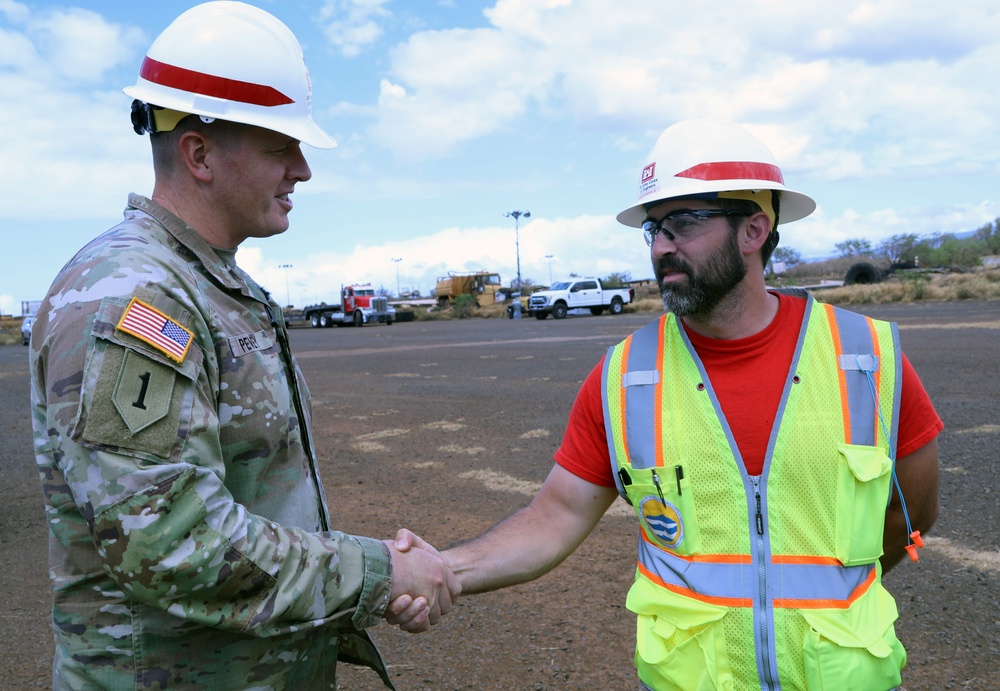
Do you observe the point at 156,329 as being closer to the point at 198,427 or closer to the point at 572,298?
the point at 198,427

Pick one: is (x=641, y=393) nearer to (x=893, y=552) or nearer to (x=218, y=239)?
(x=893, y=552)

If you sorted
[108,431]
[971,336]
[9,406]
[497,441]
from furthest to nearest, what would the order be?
1. [971,336]
2. [9,406]
3. [497,441]
4. [108,431]

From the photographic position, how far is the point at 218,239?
231cm

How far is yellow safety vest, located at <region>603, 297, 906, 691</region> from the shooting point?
7.18 feet

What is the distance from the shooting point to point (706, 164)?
2631 millimetres

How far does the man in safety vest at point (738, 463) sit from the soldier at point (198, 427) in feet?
1.54

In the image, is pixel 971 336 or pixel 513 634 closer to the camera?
pixel 513 634

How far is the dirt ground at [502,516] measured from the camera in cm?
417

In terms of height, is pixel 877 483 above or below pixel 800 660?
above

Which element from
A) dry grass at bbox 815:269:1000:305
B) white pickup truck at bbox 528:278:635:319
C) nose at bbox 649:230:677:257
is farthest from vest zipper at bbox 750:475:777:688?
white pickup truck at bbox 528:278:635:319

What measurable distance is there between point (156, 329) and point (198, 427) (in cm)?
23

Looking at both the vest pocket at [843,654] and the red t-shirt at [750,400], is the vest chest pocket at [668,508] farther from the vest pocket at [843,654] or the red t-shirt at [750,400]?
the vest pocket at [843,654]

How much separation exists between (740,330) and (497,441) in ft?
23.0

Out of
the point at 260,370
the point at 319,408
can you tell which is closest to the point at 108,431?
the point at 260,370
